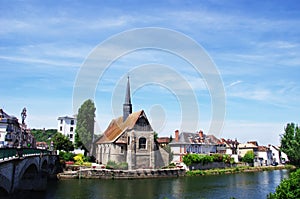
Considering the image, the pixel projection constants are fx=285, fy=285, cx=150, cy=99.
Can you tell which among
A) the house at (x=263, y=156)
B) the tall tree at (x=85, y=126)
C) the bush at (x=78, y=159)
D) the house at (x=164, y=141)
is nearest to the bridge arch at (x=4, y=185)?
the bush at (x=78, y=159)

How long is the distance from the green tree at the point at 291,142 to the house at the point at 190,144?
21.1 m

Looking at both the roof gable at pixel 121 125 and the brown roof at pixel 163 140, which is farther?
the brown roof at pixel 163 140

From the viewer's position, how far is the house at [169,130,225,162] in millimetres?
75625

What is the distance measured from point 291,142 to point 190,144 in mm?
30877

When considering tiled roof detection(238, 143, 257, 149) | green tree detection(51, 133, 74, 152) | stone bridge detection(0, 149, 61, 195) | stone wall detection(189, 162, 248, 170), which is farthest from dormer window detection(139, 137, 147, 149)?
tiled roof detection(238, 143, 257, 149)

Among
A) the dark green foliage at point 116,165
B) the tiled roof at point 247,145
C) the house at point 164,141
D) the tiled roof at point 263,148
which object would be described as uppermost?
the house at point 164,141

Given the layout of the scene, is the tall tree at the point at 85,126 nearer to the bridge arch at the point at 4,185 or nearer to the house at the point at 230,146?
the house at the point at 230,146

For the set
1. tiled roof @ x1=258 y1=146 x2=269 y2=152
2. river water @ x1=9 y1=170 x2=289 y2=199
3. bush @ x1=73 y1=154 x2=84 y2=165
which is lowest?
river water @ x1=9 y1=170 x2=289 y2=199

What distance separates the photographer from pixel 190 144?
3014 inches

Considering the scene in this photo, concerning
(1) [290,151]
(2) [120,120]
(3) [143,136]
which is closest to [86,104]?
(2) [120,120]

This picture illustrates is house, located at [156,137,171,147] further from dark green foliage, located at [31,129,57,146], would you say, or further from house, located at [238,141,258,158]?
dark green foliage, located at [31,129,57,146]

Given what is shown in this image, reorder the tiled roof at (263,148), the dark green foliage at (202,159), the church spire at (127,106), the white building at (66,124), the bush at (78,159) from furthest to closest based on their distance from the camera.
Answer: the white building at (66,124), the tiled roof at (263,148), the church spire at (127,106), the dark green foliage at (202,159), the bush at (78,159)

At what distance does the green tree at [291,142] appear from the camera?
81125 mm

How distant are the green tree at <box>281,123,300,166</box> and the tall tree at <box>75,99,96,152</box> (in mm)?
56715
